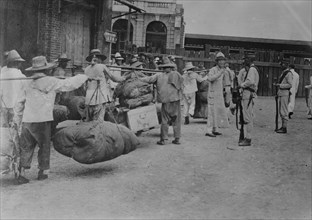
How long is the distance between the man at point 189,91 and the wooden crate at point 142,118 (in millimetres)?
4124

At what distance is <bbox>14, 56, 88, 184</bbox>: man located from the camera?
6.34 m

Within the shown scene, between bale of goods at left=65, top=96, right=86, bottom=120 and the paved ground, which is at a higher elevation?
bale of goods at left=65, top=96, right=86, bottom=120

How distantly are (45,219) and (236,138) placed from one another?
7.02m

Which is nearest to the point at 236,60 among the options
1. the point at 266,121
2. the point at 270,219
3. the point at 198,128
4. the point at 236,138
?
the point at 266,121

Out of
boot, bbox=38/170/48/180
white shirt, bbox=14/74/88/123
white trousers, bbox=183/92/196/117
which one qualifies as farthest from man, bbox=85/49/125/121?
white trousers, bbox=183/92/196/117

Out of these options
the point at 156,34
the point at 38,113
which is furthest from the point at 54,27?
the point at 156,34

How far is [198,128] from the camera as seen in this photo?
12.6m

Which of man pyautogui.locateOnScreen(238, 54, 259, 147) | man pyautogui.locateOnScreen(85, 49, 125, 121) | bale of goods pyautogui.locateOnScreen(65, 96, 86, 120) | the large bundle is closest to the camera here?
the large bundle

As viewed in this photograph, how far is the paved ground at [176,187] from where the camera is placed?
513 centimetres

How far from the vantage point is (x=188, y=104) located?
540 inches

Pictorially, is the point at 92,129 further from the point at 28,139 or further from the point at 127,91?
the point at 127,91

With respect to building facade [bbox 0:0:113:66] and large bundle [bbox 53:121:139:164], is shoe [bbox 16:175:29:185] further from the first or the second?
building facade [bbox 0:0:113:66]

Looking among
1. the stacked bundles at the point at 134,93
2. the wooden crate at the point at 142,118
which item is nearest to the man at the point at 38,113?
the wooden crate at the point at 142,118

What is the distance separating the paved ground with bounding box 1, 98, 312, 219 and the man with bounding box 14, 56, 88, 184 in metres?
0.37
